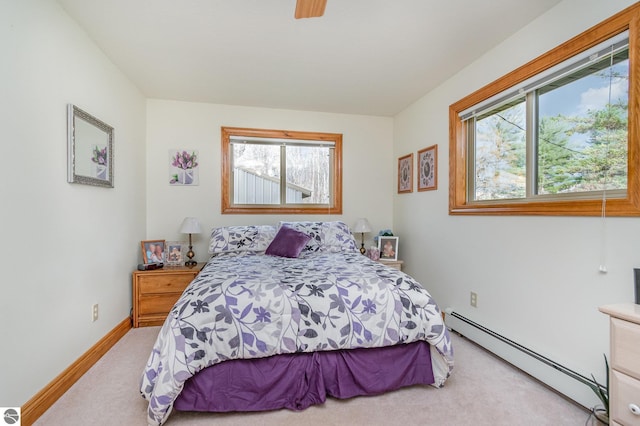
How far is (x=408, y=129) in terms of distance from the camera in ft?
12.3

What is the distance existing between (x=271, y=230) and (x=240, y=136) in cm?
132

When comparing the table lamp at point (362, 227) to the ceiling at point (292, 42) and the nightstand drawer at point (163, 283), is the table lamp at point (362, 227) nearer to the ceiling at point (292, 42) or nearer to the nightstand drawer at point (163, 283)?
the ceiling at point (292, 42)

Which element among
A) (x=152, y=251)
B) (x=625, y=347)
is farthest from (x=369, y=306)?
(x=152, y=251)

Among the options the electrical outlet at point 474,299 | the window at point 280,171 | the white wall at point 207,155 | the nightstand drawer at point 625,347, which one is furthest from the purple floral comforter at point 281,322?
the window at point 280,171

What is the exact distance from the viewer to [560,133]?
77.4 inches

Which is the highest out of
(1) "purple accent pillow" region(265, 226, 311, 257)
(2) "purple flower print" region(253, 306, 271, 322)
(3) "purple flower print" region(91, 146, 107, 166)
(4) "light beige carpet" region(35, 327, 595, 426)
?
(3) "purple flower print" region(91, 146, 107, 166)

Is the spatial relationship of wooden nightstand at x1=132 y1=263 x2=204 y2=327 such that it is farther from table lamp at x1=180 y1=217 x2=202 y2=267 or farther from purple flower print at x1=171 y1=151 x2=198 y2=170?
purple flower print at x1=171 y1=151 x2=198 y2=170

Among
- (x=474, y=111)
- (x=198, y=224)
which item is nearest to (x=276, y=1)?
(x=474, y=111)

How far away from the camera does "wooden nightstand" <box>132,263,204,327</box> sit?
289cm

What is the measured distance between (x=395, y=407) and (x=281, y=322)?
817mm

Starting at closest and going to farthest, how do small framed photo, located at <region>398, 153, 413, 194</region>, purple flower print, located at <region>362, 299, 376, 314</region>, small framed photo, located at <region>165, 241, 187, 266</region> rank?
purple flower print, located at <region>362, 299, 376, 314</region> → small framed photo, located at <region>165, 241, 187, 266</region> → small framed photo, located at <region>398, 153, 413, 194</region>

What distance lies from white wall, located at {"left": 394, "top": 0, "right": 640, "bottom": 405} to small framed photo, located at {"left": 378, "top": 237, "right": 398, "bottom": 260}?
1.31ft

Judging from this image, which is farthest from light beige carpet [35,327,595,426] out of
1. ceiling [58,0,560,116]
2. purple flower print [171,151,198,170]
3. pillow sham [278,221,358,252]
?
ceiling [58,0,560,116]

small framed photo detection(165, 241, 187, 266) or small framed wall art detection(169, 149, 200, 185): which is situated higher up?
small framed wall art detection(169, 149, 200, 185)
